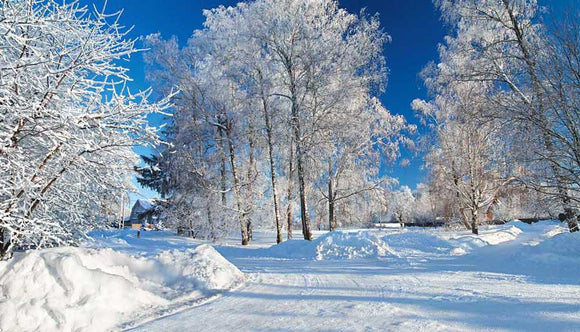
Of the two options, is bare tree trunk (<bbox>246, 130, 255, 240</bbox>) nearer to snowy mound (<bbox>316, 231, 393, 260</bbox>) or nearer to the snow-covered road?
snowy mound (<bbox>316, 231, 393, 260</bbox>)

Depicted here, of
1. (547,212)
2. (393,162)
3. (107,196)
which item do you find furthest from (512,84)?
(107,196)

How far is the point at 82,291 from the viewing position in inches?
150

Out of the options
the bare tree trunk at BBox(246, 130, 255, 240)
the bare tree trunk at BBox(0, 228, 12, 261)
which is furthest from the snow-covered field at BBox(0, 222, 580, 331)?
the bare tree trunk at BBox(246, 130, 255, 240)

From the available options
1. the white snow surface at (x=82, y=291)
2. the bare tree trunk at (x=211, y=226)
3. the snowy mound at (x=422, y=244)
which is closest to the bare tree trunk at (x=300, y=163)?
the snowy mound at (x=422, y=244)

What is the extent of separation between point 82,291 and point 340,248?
7.50m

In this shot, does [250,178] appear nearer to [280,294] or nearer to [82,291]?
[280,294]

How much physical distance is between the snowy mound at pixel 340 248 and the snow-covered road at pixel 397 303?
2.70 metres

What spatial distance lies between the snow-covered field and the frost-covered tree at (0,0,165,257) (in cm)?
65

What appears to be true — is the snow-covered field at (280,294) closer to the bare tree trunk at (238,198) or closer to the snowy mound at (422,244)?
the snowy mound at (422,244)

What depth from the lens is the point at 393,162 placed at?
57.2 feet

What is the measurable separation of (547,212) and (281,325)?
29.6 feet

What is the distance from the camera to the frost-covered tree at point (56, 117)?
3316 mm

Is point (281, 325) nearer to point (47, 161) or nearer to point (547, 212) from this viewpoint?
point (47, 161)

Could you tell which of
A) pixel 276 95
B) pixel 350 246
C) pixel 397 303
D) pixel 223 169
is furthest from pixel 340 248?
pixel 223 169
